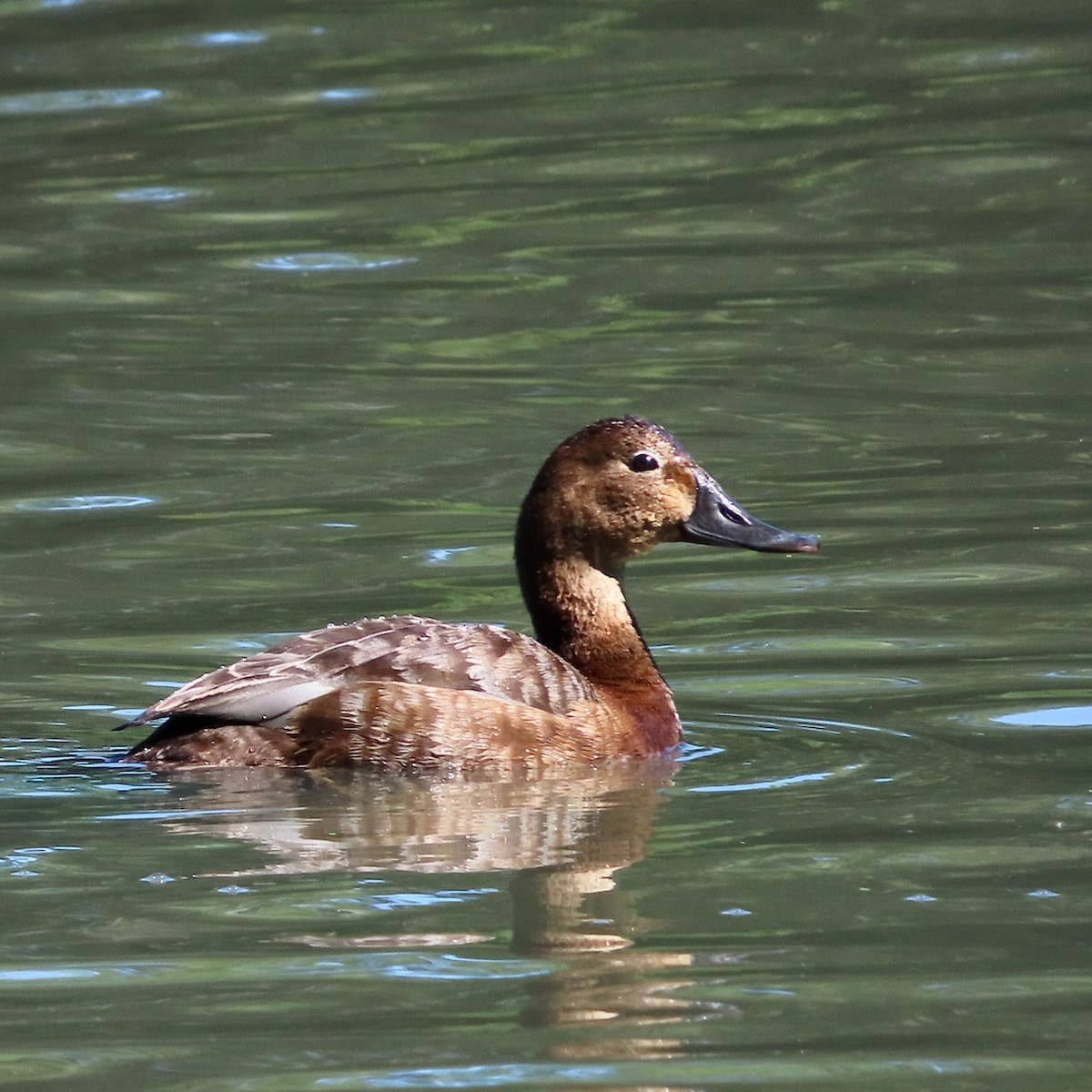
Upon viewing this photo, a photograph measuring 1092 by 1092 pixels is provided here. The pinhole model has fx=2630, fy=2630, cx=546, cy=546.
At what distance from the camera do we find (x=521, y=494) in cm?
1090

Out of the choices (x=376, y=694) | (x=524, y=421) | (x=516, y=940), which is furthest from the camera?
(x=524, y=421)

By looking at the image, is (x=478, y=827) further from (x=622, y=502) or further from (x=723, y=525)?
(x=723, y=525)

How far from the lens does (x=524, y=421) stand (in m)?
11.9

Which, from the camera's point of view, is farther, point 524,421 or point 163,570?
point 524,421

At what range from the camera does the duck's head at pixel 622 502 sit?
321 inches

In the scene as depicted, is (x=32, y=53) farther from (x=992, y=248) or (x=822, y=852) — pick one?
(x=822, y=852)

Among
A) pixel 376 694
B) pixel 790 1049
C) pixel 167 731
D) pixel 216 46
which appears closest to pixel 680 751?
pixel 376 694

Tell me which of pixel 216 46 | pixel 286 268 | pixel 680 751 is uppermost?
pixel 216 46

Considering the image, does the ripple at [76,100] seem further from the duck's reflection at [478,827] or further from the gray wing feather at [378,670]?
the duck's reflection at [478,827]

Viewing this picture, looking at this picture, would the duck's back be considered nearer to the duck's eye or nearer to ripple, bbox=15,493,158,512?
the duck's eye

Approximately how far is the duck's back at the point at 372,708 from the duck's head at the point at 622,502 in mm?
758

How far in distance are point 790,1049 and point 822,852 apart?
4.56 ft

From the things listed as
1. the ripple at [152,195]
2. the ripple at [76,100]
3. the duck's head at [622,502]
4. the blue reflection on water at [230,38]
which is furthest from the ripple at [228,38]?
the duck's head at [622,502]

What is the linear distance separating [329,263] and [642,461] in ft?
23.0
